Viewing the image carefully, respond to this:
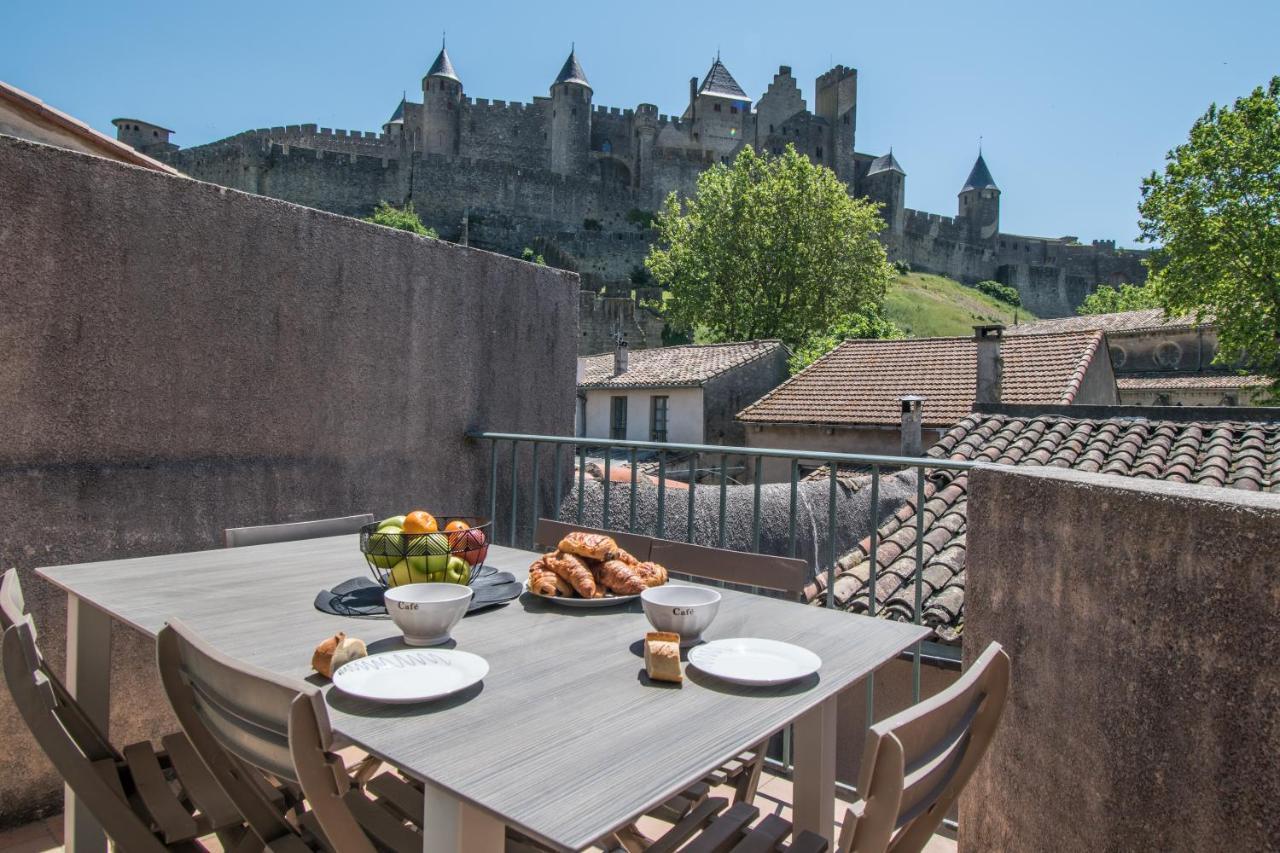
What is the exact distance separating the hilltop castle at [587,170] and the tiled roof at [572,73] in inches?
2.4

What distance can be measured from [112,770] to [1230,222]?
79.7 feet

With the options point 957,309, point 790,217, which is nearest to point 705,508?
point 790,217

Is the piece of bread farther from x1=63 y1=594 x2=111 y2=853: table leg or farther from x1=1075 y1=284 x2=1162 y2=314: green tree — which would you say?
x1=1075 y1=284 x2=1162 y2=314: green tree

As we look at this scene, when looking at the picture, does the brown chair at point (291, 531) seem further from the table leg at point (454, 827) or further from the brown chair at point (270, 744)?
the table leg at point (454, 827)

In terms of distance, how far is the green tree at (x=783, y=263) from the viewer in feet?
91.5

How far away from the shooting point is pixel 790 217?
91.8 ft

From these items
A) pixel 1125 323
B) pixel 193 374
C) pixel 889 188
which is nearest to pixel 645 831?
pixel 193 374

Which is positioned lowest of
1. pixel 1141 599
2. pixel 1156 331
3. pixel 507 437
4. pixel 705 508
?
pixel 705 508

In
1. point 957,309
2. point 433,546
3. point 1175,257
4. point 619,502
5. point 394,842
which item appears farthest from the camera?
point 957,309

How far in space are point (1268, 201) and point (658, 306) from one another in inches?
736

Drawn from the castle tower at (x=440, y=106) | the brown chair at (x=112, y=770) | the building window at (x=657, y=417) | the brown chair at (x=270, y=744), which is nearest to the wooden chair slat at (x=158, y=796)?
the brown chair at (x=112, y=770)

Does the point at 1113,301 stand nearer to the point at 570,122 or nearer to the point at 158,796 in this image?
the point at 570,122

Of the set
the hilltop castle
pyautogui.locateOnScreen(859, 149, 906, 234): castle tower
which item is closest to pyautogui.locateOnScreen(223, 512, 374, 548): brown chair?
the hilltop castle

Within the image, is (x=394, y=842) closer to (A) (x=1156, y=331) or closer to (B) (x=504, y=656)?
(B) (x=504, y=656)
